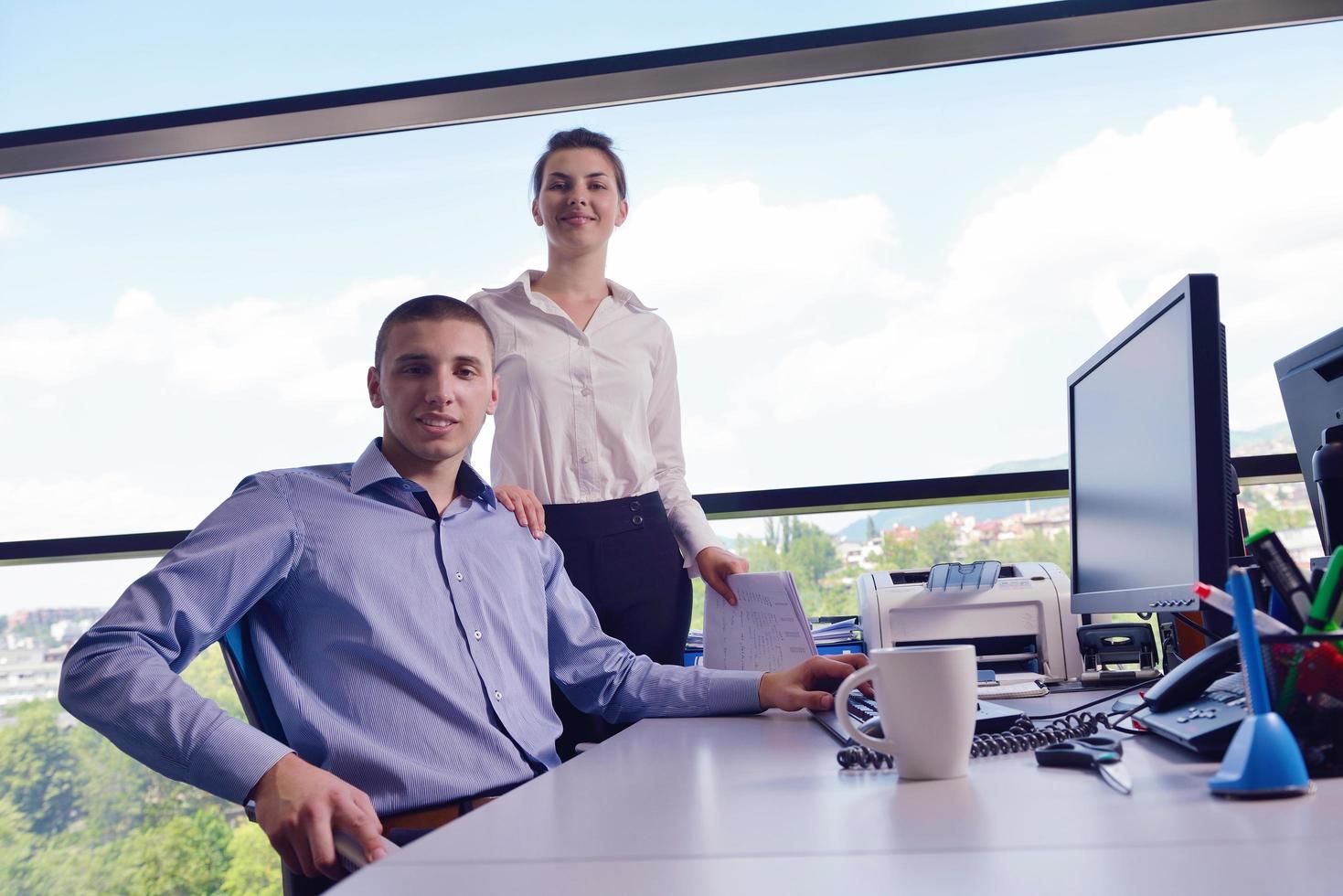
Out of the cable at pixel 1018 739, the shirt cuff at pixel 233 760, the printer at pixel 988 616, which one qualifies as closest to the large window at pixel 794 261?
the printer at pixel 988 616

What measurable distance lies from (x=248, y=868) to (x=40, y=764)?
0.69 meters

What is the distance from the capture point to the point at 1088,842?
2.03 feet

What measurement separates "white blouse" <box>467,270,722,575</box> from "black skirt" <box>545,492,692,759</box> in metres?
0.07

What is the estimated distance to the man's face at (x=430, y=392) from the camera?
1.49 meters

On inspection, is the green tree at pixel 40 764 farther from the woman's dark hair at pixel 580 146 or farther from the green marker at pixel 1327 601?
the green marker at pixel 1327 601

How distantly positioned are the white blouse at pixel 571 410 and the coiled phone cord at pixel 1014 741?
1002mm

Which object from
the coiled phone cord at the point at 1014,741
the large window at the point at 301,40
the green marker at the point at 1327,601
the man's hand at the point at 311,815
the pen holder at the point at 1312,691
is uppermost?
the large window at the point at 301,40

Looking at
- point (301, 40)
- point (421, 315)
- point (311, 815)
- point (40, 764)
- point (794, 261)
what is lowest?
point (40, 764)

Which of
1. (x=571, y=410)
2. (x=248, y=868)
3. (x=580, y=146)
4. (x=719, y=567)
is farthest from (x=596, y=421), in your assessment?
(x=248, y=868)

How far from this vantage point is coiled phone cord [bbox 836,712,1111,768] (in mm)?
922

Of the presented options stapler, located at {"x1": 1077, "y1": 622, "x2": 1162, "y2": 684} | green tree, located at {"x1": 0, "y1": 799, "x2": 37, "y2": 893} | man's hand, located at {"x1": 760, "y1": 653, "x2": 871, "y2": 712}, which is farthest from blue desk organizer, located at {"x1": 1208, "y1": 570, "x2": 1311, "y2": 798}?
green tree, located at {"x1": 0, "y1": 799, "x2": 37, "y2": 893}

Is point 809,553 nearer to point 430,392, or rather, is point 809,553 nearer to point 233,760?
point 430,392

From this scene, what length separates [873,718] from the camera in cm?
110

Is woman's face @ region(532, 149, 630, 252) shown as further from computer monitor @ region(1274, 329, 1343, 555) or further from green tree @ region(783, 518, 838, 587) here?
computer monitor @ region(1274, 329, 1343, 555)
